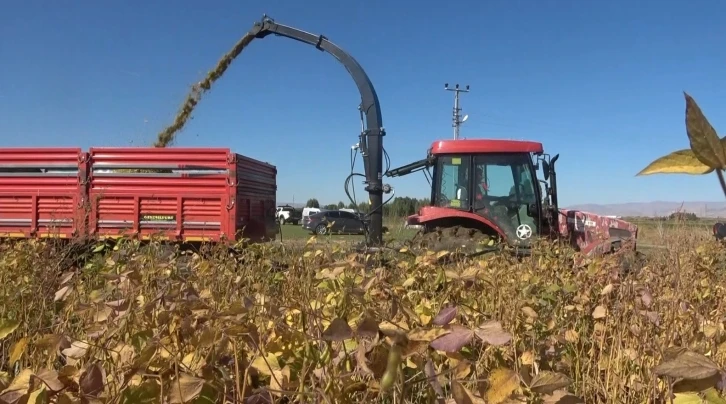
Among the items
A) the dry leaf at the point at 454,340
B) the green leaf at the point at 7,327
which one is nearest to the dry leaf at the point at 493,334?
the dry leaf at the point at 454,340

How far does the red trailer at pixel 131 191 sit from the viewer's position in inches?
267

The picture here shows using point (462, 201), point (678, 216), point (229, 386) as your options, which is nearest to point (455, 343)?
point (229, 386)

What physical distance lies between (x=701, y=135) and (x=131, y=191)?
7208mm

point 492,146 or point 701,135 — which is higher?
point 492,146

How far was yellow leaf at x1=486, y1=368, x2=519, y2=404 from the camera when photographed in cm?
86

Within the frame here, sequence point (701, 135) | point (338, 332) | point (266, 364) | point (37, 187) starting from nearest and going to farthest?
1. point (701, 135)
2. point (338, 332)
3. point (266, 364)
4. point (37, 187)

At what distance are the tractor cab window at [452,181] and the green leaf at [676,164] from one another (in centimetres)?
654

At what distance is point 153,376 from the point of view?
100 cm

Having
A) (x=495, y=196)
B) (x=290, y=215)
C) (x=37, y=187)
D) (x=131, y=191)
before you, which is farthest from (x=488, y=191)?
(x=290, y=215)

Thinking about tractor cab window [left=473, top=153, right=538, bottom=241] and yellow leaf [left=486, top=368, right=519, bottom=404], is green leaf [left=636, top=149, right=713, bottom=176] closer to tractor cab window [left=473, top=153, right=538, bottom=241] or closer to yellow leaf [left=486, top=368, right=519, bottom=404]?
yellow leaf [left=486, top=368, right=519, bottom=404]

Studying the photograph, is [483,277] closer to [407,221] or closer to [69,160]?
[407,221]

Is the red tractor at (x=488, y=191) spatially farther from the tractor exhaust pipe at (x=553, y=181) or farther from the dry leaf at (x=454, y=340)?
the dry leaf at (x=454, y=340)

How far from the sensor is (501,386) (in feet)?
2.85

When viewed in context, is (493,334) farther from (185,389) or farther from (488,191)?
(488,191)
